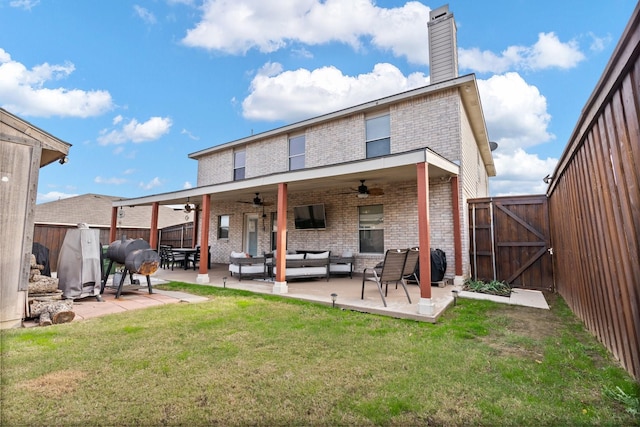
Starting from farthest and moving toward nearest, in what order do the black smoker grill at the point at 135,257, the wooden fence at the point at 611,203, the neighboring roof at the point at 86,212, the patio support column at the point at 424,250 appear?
the neighboring roof at the point at 86,212
the black smoker grill at the point at 135,257
the patio support column at the point at 424,250
the wooden fence at the point at 611,203

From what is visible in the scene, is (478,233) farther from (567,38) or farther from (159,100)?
(159,100)

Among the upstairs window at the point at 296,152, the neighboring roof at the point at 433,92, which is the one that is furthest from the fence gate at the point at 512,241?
the upstairs window at the point at 296,152

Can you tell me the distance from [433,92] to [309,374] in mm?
7792

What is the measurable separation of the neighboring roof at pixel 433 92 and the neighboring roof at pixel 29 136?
6851 millimetres

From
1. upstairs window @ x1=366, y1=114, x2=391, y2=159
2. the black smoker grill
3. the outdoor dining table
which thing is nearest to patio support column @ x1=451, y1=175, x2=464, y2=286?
upstairs window @ x1=366, y1=114, x2=391, y2=159

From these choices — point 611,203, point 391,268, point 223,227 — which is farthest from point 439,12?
point 223,227

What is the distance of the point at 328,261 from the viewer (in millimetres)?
8086

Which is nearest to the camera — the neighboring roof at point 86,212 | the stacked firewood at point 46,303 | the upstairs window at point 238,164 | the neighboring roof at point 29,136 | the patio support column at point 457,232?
the neighboring roof at point 29,136

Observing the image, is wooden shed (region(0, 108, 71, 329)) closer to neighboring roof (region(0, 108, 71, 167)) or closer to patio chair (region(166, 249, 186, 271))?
neighboring roof (region(0, 108, 71, 167))

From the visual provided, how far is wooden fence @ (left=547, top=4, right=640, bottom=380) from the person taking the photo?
2.17m

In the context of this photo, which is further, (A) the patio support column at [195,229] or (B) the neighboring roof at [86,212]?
(B) the neighboring roof at [86,212]

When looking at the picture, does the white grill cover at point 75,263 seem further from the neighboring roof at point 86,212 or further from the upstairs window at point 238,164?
the neighboring roof at point 86,212

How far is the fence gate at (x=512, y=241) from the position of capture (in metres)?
7.26

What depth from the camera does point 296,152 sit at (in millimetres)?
10828
